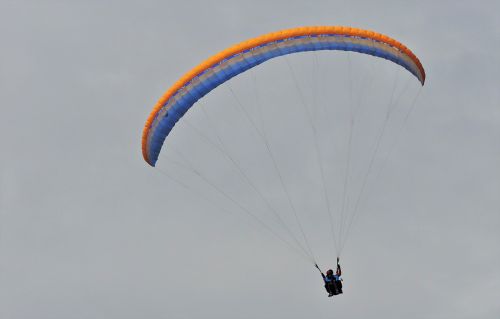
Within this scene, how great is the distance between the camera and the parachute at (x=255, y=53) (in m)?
56.1

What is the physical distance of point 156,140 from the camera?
191ft

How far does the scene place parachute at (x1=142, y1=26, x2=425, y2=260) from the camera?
2210 inches

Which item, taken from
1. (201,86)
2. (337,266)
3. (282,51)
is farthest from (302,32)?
(337,266)

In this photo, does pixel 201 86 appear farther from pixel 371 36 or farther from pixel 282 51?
pixel 371 36

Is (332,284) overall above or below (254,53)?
below

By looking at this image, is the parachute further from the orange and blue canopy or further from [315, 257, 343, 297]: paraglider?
[315, 257, 343, 297]: paraglider

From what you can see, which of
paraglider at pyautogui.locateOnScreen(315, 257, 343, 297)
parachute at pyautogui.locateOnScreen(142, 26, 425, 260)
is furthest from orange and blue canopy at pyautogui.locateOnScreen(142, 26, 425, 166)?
paraglider at pyautogui.locateOnScreen(315, 257, 343, 297)

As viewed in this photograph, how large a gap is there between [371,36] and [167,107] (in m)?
9.83

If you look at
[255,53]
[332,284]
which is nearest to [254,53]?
[255,53]

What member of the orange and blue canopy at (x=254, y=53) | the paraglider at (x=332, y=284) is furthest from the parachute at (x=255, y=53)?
the paraglider at (x=332, y=284)

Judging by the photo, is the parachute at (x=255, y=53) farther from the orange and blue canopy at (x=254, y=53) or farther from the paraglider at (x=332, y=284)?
the paraglider at (x=332, y=284)

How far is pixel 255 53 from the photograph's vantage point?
56.2 metres

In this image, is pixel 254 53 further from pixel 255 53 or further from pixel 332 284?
pixel 332 284

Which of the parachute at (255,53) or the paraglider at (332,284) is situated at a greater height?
the parachute at (255,53)
